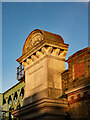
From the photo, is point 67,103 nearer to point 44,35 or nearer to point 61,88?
point 61,88

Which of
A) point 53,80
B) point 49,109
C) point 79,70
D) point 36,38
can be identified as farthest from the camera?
point 36,38

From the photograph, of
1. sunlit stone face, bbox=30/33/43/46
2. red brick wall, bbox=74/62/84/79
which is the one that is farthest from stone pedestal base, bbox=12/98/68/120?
sunlit stone face, bbox=30/33/43/46

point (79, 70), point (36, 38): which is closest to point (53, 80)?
point (79, 70)

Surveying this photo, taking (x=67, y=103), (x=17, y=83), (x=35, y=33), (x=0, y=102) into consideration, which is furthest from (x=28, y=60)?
(x=0, y=102)

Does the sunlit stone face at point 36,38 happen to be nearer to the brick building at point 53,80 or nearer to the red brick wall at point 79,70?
the brick building at point 53,80

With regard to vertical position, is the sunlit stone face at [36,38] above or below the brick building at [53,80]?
above

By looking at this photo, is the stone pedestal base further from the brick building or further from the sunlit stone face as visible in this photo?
the sunlit stone face

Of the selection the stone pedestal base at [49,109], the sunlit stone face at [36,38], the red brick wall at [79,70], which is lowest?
the stone pedestal base at [49,109]

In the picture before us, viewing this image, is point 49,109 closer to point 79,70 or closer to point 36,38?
point 79,70

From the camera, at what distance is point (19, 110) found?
61.9 ft

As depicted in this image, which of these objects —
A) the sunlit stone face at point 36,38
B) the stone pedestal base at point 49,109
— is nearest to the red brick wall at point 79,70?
the stone pedestal base at point 49,109

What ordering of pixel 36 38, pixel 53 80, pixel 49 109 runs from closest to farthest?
1. pixel 49 109
2. pixel 53 80
3. pixel 36 38

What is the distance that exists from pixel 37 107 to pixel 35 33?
619 cm

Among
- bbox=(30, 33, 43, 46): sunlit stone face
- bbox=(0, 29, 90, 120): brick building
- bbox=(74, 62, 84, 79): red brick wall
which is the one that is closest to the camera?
bbox=(0, 29, 90, 120): brick building
